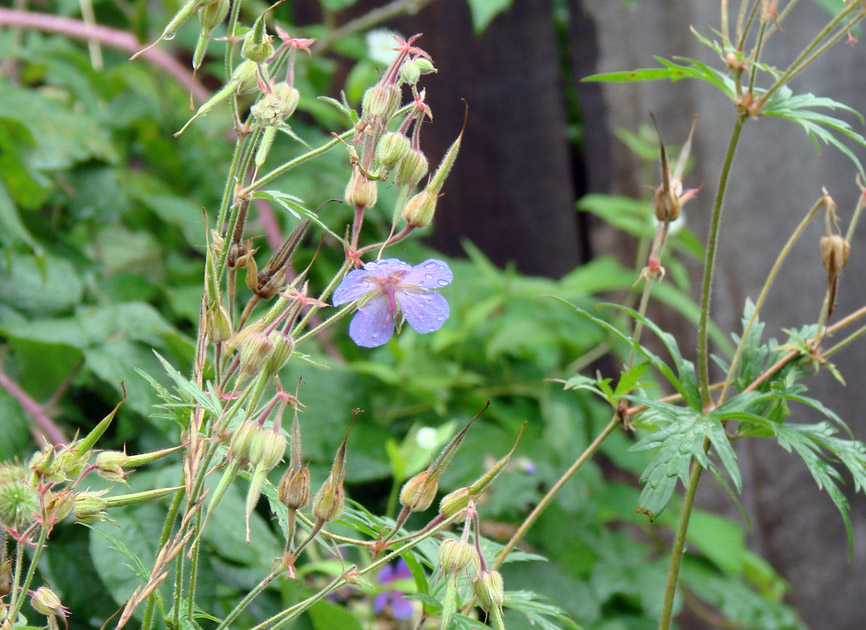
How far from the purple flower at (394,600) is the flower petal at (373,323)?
0.39 metres

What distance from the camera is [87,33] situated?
120 cm

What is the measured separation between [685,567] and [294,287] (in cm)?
103

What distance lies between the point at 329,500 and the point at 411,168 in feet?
0.57

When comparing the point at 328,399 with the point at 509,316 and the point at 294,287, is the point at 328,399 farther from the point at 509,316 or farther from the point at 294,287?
the point at 294,287

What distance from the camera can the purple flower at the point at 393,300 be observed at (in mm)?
436

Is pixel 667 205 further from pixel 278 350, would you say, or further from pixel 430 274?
pixel 278 350

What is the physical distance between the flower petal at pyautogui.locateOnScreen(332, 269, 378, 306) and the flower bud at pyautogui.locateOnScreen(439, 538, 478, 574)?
14 cm

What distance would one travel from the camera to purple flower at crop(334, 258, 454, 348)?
44cm

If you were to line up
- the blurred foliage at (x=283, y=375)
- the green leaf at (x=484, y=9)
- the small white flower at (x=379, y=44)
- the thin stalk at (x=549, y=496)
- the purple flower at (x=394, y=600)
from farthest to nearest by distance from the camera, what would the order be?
the small white flower at (x=379, y=44) < the green leaf at (x=484, y=9) < the purple flower at (x=394, y=600) < the blurred foliage at (x=283, y=375) < the thin stalk at (x=549, y=496)

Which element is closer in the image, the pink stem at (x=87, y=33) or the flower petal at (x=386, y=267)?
the flower petal at (x=386, y=267)

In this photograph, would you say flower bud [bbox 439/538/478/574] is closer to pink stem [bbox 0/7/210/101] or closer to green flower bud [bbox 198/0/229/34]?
green flower bud [bbox 198/0/229/34]

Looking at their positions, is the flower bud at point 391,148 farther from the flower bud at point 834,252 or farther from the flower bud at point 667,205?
the flower bud at point 834,252

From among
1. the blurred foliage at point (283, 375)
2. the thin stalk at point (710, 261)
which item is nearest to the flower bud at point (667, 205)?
the thin stalk at point (710, 261)

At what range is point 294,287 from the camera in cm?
39
